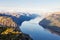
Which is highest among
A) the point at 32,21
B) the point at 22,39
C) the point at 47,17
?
the point at 22,39

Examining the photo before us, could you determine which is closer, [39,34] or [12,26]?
[12,26]

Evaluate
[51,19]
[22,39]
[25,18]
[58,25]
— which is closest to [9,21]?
[25,18]

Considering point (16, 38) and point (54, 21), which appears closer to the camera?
point (16, 38)

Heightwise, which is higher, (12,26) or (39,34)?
(12,26)

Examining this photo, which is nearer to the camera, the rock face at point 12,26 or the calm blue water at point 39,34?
the rock face at point 12,26

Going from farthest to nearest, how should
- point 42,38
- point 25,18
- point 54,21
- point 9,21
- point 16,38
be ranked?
point 54,21
point 25,18
point 9,21
point 42,38
point 16,38

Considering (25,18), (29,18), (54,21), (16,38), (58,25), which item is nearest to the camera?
(16,38)

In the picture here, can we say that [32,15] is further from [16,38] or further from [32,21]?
[16,38]

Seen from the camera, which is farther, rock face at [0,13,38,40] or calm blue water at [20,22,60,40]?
calm blue water at [20,22,60,40]
